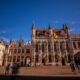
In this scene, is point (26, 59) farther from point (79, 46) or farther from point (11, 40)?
point (79, 46)

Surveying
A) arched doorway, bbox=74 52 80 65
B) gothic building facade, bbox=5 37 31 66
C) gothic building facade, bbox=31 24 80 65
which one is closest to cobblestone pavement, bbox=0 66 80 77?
gothic building facade, bbox=31 24 80 65

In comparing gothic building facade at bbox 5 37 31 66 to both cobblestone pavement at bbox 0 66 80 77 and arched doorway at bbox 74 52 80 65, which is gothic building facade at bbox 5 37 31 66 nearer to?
cobblestone pavement at bbox 0 66 80 77

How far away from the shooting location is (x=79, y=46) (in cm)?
3525

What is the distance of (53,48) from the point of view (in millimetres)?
34031

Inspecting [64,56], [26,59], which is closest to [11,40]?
[26,59]

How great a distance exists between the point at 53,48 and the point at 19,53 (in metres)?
17.7

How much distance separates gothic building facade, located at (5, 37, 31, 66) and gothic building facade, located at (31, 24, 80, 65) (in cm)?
668

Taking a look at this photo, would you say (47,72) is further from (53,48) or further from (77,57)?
(77,57)

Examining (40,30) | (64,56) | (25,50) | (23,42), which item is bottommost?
(64,56)

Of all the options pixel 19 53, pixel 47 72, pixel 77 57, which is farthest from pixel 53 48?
pixel 19 53

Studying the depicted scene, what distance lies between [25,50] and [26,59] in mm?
4675

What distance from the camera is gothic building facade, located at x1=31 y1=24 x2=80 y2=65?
32.7m

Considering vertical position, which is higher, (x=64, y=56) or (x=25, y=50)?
(x=25, y=50)

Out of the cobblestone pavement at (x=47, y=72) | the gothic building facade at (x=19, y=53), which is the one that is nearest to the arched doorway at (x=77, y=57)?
the cobblestone pavement at (x=47, y=72)
